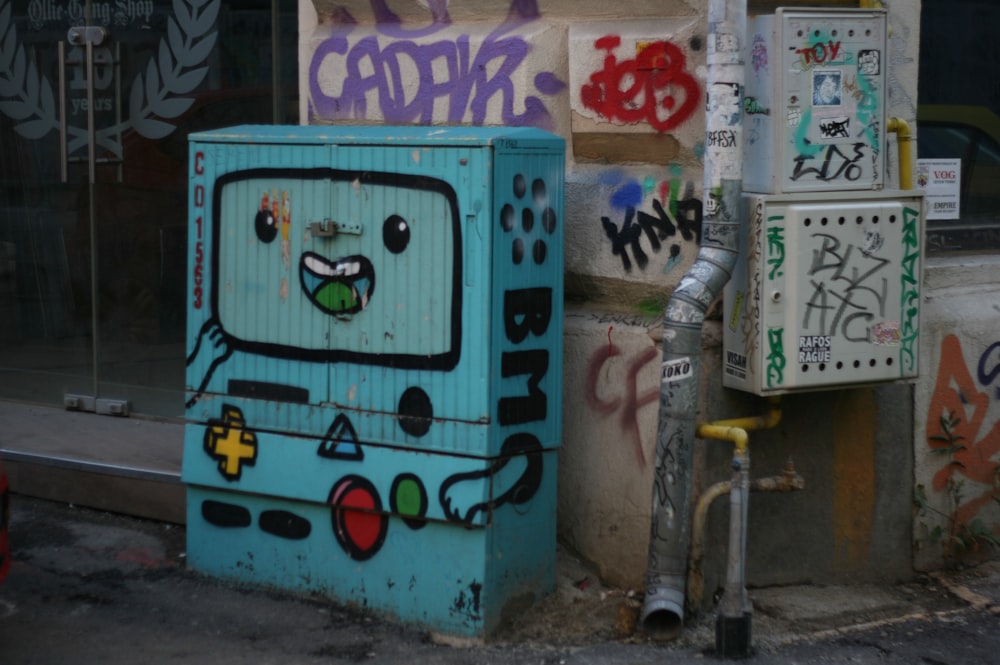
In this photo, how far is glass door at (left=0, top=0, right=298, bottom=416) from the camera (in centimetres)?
764

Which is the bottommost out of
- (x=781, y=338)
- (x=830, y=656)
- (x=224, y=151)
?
(x=830, y=656)

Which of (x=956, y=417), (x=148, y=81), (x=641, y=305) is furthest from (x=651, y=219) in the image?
(x=148, y=81)

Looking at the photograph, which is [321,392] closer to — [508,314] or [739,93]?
[508,314]

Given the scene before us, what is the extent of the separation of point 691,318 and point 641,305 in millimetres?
613

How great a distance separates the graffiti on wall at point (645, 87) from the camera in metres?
5.45

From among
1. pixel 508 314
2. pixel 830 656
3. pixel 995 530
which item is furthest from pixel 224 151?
pixel 995 530

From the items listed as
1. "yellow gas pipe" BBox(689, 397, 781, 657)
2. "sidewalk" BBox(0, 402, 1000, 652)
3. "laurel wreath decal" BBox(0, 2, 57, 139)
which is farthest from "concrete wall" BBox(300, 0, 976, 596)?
"laurel wreath decal" BBox(0, 2, 57, 139)

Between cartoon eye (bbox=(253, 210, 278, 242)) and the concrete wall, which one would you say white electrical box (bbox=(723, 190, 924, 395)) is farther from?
cartoon eye (bbox=(253, 210, 278, 242))

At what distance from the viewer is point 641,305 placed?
223 inches

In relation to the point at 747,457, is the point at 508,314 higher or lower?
higher

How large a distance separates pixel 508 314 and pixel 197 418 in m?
1.54

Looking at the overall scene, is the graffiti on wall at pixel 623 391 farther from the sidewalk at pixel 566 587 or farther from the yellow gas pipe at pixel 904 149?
the yellow gas pipe at pixel 904 149

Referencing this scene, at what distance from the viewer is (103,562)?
244 inches

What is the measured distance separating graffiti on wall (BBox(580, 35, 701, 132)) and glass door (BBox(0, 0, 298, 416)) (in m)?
2.29
